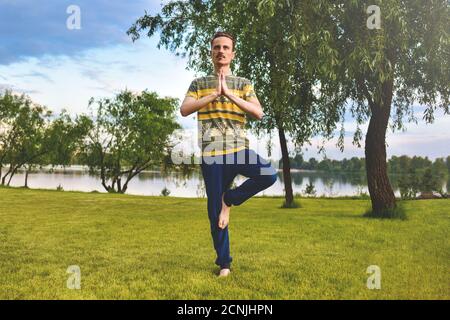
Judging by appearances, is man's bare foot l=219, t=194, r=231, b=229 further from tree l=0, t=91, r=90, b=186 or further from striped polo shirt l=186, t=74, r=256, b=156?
tree l=0, t=91, r=90, b=186

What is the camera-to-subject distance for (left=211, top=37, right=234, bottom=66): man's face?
5.26 meters

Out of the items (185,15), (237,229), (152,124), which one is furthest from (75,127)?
(237,229)

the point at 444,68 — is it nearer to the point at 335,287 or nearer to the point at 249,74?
the point at 249,74

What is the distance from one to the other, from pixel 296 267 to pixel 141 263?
2306 millimetres

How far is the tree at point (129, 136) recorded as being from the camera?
38.8 m

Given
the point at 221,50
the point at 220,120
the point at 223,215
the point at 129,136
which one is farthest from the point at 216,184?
the point at 129,136

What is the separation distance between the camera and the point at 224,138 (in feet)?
16.9

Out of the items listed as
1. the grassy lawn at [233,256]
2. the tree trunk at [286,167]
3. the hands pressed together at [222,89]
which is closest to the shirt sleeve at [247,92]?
the hands pressed together at [222,89]

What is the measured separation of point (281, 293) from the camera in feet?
16.3

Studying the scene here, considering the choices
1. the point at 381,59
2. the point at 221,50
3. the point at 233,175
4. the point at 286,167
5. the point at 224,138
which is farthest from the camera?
the point at 286,167

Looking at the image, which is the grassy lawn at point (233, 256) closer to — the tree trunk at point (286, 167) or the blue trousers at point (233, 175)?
the blue trousers at point (233, 175)

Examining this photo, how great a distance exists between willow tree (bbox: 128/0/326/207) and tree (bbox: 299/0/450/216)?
0.68 meters

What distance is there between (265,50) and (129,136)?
27.6 m

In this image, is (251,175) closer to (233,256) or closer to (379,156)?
(233,256)
